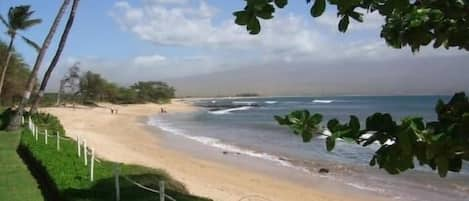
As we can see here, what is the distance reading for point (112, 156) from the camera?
81.9ft

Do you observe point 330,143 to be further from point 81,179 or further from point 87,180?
point 81,179

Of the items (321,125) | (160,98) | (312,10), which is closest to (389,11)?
(312,10)

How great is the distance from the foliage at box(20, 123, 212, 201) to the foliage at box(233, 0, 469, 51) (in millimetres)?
7618

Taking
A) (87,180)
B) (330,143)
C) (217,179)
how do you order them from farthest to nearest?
1. (217,179)
2. (87,180)
3. (330,143)

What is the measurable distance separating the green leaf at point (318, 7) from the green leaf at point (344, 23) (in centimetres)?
22

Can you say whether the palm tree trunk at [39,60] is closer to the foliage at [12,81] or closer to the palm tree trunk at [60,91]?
the foliage at [12,81]

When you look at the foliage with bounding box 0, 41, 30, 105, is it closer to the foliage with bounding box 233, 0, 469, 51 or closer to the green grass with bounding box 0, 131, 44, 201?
the green grass with bounding box 0, 131, 44, 201

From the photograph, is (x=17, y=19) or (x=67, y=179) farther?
(x=17, y=19)

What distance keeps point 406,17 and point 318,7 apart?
442 millimetres

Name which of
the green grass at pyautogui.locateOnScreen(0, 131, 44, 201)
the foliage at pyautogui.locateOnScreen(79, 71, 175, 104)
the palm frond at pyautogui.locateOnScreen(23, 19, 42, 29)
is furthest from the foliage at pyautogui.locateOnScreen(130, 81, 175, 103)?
the green grass at pyautogui.locateOnScreen(0, 131, 44, 201)

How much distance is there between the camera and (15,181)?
1327 centimetres

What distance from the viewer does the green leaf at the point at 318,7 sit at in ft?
6.32

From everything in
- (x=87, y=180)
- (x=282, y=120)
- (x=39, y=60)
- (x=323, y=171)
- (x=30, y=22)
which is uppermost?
(x=30, y=22)

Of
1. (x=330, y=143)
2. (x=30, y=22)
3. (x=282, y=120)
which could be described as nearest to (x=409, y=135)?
(x=330, y=143)
